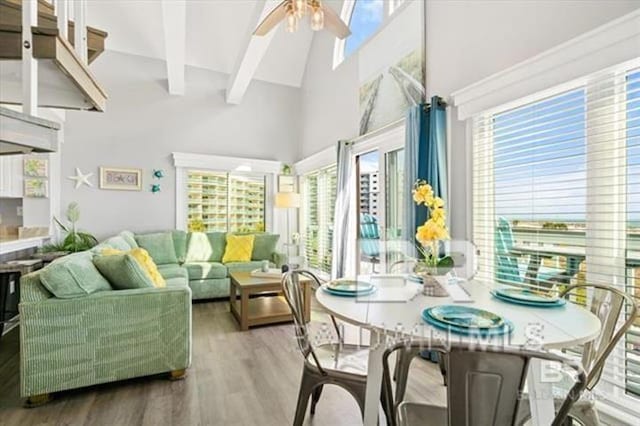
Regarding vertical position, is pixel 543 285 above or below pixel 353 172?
below

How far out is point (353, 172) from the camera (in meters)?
4.65

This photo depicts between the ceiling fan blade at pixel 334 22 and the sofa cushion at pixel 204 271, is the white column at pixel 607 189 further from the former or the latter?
the sofa cushion at pixel 204 271

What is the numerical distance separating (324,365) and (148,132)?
5304 mm

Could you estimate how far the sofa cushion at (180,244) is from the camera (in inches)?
204

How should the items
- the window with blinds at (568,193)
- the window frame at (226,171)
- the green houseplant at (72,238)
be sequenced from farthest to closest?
the window frame at (226,171), the green houseplant at (72,238), the window with blinds at (568,193)

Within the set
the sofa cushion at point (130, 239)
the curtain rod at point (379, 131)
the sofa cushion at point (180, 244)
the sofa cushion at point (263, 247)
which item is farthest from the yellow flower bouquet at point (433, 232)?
the sofa cushion at point (180, 244)

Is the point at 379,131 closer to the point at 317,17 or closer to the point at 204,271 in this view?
the point at 317,17

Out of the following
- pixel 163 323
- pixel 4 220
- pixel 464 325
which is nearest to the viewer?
pixel 464 325

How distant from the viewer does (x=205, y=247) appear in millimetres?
5332

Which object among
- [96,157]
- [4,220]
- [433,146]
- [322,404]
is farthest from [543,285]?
[4,220]

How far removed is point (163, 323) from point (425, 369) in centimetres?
205

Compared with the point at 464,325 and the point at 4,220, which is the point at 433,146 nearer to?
the point at 464,325

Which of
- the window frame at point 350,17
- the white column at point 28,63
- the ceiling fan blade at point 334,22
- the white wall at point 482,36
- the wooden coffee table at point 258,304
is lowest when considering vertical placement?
the wooden coffee table at point 258,304

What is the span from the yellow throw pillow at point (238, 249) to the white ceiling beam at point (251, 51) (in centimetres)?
250
